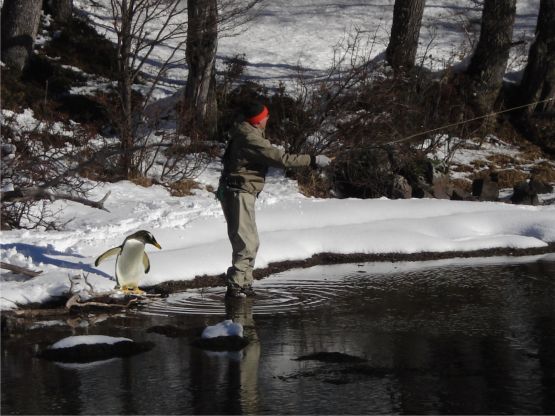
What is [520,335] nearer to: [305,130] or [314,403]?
[314,403]

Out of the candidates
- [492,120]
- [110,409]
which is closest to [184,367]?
[110,409]

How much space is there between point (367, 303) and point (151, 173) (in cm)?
698

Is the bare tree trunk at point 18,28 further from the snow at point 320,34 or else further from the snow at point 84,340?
the snow at point 84,340

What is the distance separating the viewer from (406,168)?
16844 mm

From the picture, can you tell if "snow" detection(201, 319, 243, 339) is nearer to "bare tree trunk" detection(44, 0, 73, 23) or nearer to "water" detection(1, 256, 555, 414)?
"water" detection(1, 256, 555, 414)

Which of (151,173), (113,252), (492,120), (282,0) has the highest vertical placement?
(282,0)

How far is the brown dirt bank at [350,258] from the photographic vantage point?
33.7ft

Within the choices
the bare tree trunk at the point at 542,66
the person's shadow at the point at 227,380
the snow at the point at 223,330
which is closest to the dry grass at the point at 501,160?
the bare tree trunk at the point at 542,66

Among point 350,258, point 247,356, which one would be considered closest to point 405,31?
point 350,258

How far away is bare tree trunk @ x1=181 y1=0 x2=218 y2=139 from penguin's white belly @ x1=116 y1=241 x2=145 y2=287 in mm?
6758

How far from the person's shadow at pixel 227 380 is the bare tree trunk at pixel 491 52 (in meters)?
14.2

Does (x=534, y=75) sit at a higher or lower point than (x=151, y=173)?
higher

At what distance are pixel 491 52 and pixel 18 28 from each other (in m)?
9.96

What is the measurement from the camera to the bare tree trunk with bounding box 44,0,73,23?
21.8m
